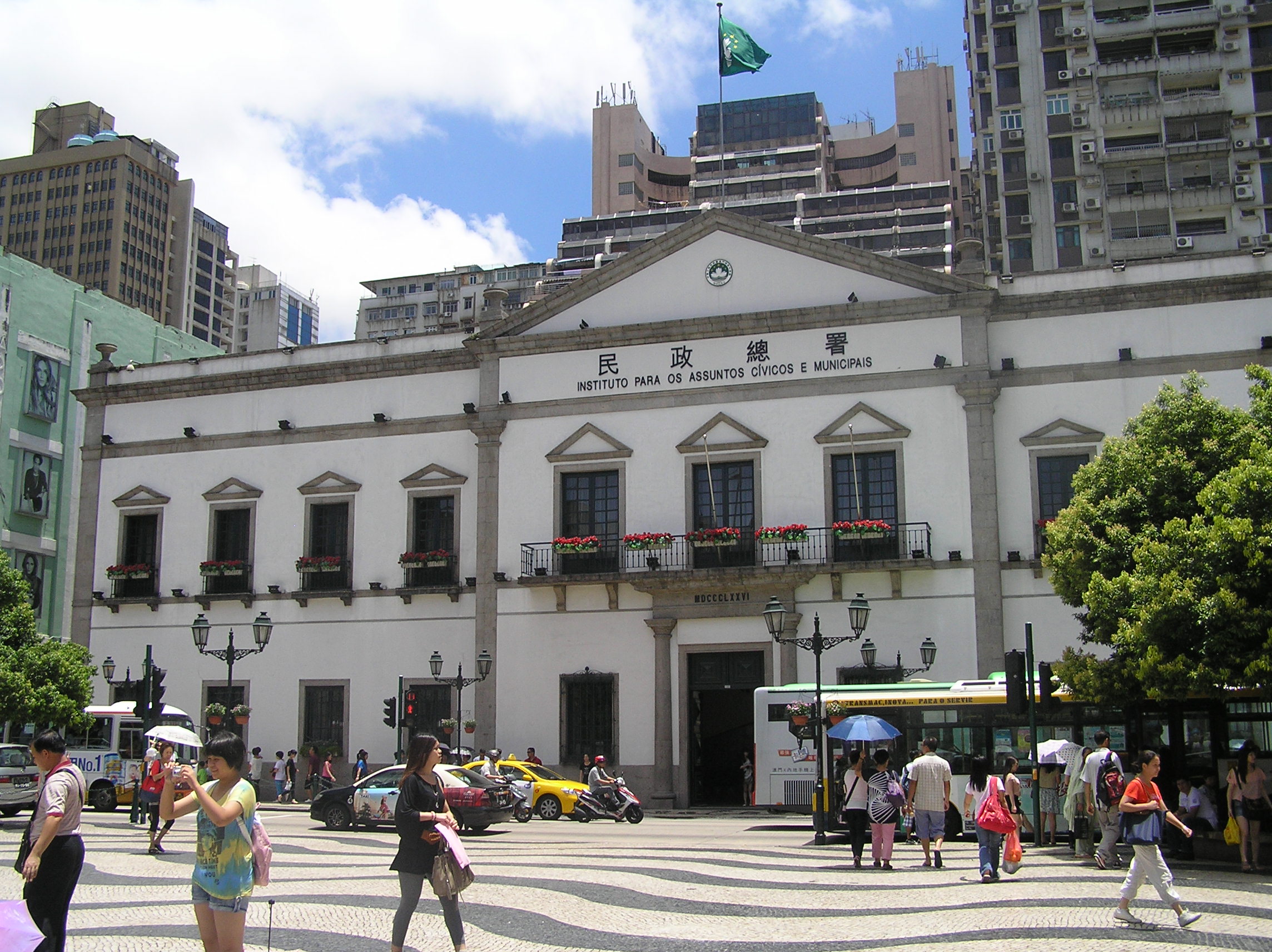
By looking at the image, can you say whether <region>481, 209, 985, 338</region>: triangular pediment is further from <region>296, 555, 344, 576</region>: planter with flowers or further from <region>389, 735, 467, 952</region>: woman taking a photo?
<region>389, 735, 467, 952</region>: woman taking a photo

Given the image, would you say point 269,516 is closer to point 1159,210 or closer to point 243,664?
point 243,664

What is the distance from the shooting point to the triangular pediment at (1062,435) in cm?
2795

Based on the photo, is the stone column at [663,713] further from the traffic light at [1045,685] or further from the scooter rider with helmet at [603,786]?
the traffic light at [1045,685]

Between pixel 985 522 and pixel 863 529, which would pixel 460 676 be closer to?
pixel 863 529

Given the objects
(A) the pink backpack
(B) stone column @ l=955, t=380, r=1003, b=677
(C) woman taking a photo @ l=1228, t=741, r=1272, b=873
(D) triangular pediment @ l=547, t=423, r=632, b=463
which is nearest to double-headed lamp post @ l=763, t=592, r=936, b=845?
(B) stone column @ l=955, t=380, r=1003, b=677

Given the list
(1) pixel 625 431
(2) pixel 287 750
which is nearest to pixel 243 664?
(2) pixel 287 750

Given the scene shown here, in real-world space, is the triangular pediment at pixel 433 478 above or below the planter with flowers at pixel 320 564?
above

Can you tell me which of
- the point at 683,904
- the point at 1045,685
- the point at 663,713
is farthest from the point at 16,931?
the point at 663,713

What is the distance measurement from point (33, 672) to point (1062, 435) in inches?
917

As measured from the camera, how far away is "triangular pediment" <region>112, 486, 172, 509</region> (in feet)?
114

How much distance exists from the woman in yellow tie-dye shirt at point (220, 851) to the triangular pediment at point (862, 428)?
22800mm

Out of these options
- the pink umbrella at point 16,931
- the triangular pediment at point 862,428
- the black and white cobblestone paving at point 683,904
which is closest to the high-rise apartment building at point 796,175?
the triangular pediment at point 862,428

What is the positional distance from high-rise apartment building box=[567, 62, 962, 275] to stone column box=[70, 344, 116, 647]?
54263 mm

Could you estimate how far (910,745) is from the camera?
2186 cm
